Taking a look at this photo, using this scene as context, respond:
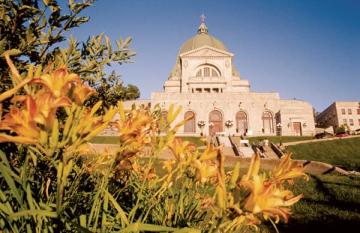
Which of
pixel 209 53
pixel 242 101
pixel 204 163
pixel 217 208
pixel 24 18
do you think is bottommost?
pixel 217 208

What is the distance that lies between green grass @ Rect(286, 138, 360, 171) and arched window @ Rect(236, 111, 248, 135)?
1402 centimetres

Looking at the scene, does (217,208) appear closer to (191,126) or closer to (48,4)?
(48,4)

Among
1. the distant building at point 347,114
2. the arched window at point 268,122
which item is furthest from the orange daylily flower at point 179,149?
the distant building at point 347,114

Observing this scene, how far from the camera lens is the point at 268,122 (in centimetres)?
3528

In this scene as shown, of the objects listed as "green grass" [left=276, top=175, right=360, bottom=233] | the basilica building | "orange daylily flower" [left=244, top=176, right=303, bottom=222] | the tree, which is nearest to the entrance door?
the basilica building

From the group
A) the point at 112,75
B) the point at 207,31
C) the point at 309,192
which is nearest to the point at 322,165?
the point at 309,192

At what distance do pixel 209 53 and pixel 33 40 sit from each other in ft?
134

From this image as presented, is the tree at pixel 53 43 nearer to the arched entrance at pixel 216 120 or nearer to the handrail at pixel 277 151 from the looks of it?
the handrail at pixel 277 151

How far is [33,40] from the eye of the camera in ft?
6.98

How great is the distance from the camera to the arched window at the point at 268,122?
115 ft

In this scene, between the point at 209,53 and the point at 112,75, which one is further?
the point at 209,53

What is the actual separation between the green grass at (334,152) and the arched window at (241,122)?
14.0 meters

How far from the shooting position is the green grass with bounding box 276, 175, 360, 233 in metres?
3.85

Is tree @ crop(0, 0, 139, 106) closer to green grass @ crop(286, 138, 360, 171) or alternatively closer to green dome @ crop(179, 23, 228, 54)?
green grass @ crop(286, 138, 360, 171)
